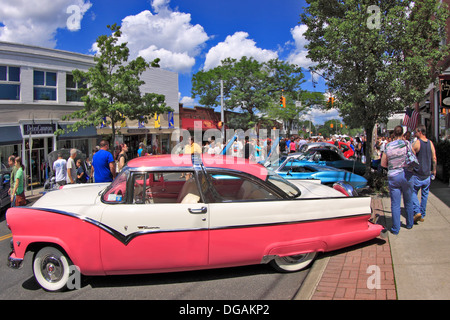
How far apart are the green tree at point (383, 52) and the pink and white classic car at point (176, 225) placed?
5.39m

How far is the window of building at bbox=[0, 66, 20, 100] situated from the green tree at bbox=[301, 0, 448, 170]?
13074 millimetres

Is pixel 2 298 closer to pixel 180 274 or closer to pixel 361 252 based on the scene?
pixel 180 274

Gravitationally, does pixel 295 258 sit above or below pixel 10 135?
below

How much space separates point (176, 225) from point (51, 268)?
1.58m

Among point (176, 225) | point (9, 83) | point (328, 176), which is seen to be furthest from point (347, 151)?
point (9, 83)

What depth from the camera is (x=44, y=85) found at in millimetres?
14852

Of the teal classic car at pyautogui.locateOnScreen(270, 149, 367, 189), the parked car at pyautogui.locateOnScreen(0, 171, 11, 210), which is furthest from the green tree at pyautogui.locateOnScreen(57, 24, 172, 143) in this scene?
the teal classic car at pyautogui.locateOnScreen(270, 149, 367, 189)

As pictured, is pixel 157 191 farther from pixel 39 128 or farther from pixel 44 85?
pixel 44 85

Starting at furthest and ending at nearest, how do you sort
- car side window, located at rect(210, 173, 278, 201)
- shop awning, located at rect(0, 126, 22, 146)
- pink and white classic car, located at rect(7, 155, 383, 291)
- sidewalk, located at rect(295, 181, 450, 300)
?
shop awning, located at rect(0, 126, 22, 146) → car side window, located at rect(210, 173, 278, 201) → pink and white classic car, located at rect(7, 155, 383, 291) → sidewalk, located at rect(295, 181, 450, 300)

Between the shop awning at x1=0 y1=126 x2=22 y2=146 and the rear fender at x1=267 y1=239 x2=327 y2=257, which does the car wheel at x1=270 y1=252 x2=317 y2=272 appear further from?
the shop awning at x1=0 y1=126 x2=22 y2=146

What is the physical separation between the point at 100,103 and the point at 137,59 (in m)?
3.00

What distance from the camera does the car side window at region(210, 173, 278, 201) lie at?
383 centimetres

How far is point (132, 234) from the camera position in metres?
3.40

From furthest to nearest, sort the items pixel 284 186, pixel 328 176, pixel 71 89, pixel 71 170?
pixel 71 89, pixel 71 170, pixel 328 176, pixel 284 186
